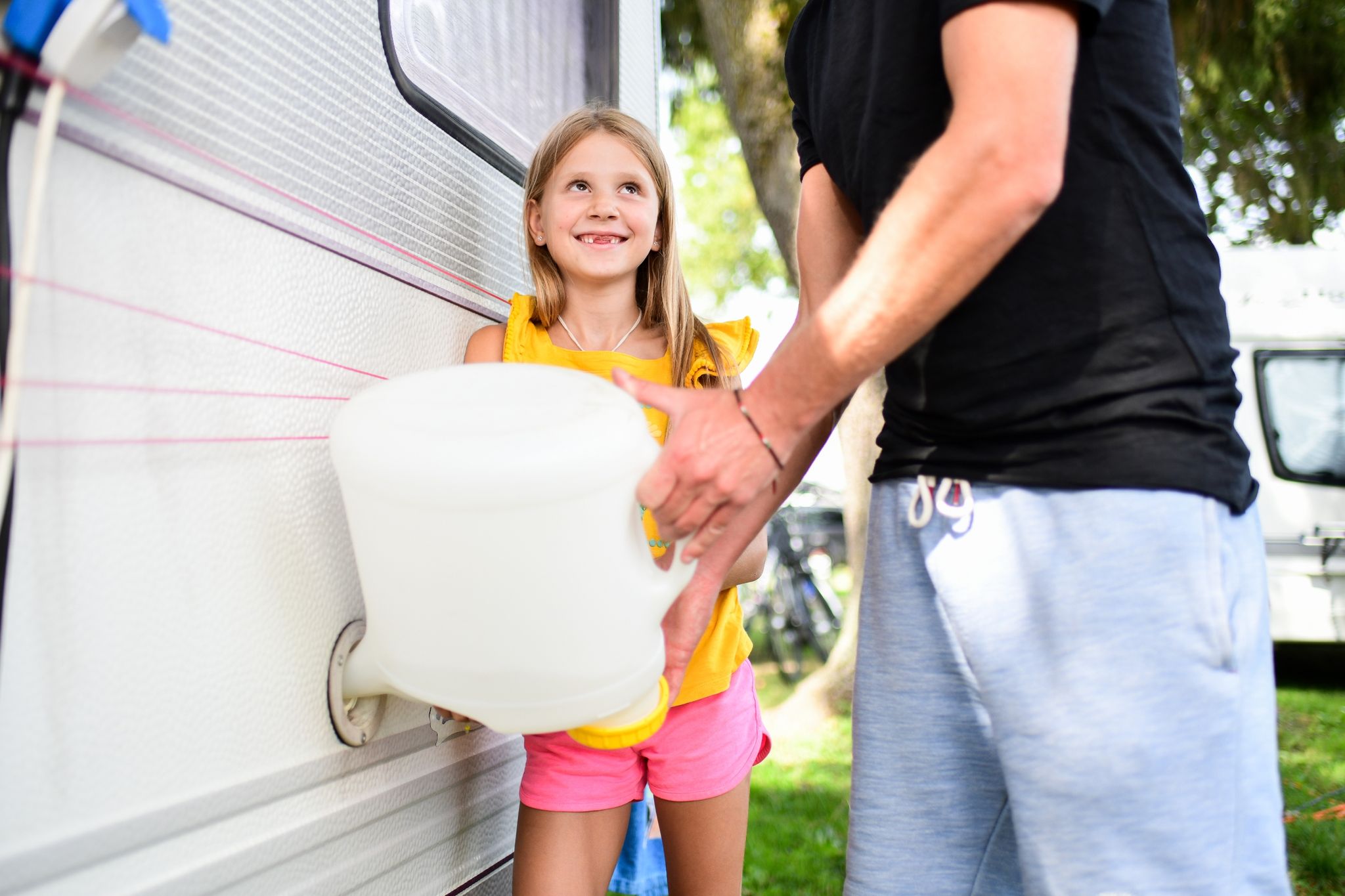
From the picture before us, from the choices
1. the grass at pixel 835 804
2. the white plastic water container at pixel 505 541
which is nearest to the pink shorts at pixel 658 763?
the white plastic water container at pixel 505 541

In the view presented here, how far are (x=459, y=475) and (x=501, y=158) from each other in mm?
1097

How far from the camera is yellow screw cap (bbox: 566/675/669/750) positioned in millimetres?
1261

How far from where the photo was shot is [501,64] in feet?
6.36

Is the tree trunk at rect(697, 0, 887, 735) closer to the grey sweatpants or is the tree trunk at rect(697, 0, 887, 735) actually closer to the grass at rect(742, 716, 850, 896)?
the grass at rect(742, 716, 850, 896)

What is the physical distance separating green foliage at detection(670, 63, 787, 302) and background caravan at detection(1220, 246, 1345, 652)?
6889 millimetres

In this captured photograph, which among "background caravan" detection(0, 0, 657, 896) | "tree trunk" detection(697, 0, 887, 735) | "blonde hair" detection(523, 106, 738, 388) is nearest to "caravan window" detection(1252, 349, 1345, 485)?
"tree trunk" detection(697, 0, 887, 735)

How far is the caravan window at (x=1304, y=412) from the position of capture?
5.67m

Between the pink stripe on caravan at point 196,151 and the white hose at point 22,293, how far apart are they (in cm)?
3

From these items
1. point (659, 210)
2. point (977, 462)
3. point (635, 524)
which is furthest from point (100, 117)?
point (659, 210)

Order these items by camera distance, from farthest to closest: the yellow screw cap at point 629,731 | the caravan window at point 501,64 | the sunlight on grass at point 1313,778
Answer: the sunlight on grass at point 1313,778 → the caravan window at point 501,64 → the yellow screw cap at point 629,731

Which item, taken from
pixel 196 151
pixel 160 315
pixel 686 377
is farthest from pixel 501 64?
pixel 160 315

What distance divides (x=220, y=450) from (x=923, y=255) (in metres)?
0.81

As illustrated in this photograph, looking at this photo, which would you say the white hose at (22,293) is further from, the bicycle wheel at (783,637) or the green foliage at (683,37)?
the green foliage at (683,37)

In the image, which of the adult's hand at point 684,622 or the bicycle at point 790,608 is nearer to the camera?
the adult's hand at point 684,622
